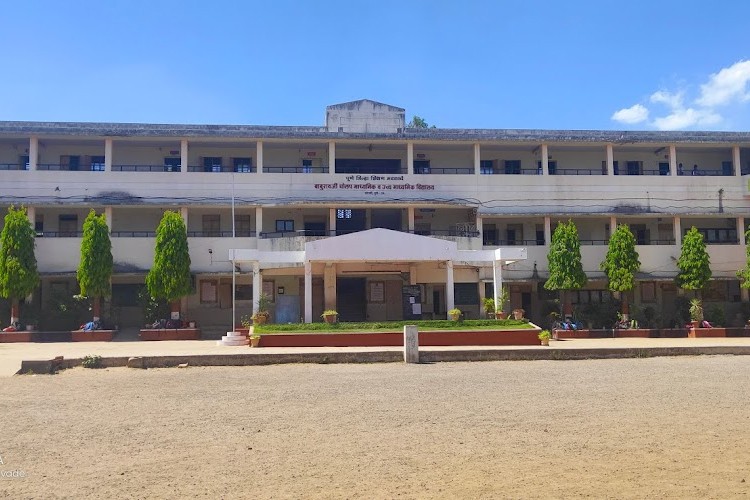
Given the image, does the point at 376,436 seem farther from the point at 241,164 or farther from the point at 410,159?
the point at 241,164

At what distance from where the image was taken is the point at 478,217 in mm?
28750

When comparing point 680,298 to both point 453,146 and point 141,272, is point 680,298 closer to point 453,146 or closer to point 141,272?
point 453,146

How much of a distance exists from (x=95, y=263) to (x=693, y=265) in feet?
77.5

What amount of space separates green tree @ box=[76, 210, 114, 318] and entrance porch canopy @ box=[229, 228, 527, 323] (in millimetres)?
5815

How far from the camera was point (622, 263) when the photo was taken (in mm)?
26531

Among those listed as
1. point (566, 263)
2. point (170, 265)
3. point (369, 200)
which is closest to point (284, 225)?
point (369, 200)

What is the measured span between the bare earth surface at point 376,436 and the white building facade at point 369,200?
1356 centimetres

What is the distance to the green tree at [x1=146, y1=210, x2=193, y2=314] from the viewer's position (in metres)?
24.5

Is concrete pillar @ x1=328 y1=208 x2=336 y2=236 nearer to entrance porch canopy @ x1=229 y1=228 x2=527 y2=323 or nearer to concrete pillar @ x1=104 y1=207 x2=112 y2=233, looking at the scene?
entrance porch canopy @ x1=229 y1=228 x2=527 y2=323

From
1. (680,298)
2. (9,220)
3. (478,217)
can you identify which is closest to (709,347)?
(680,298)

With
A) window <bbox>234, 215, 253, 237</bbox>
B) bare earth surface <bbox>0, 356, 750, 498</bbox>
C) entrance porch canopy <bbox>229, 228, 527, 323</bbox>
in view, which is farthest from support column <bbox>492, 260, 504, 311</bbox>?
window <bbox>234, 215, 253, 237</bbox>

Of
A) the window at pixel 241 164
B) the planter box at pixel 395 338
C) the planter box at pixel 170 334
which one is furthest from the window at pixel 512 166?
the planter box at pixel 170 334

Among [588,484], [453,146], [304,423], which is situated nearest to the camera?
[588,484]

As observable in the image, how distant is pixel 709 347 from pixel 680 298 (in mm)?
10111
